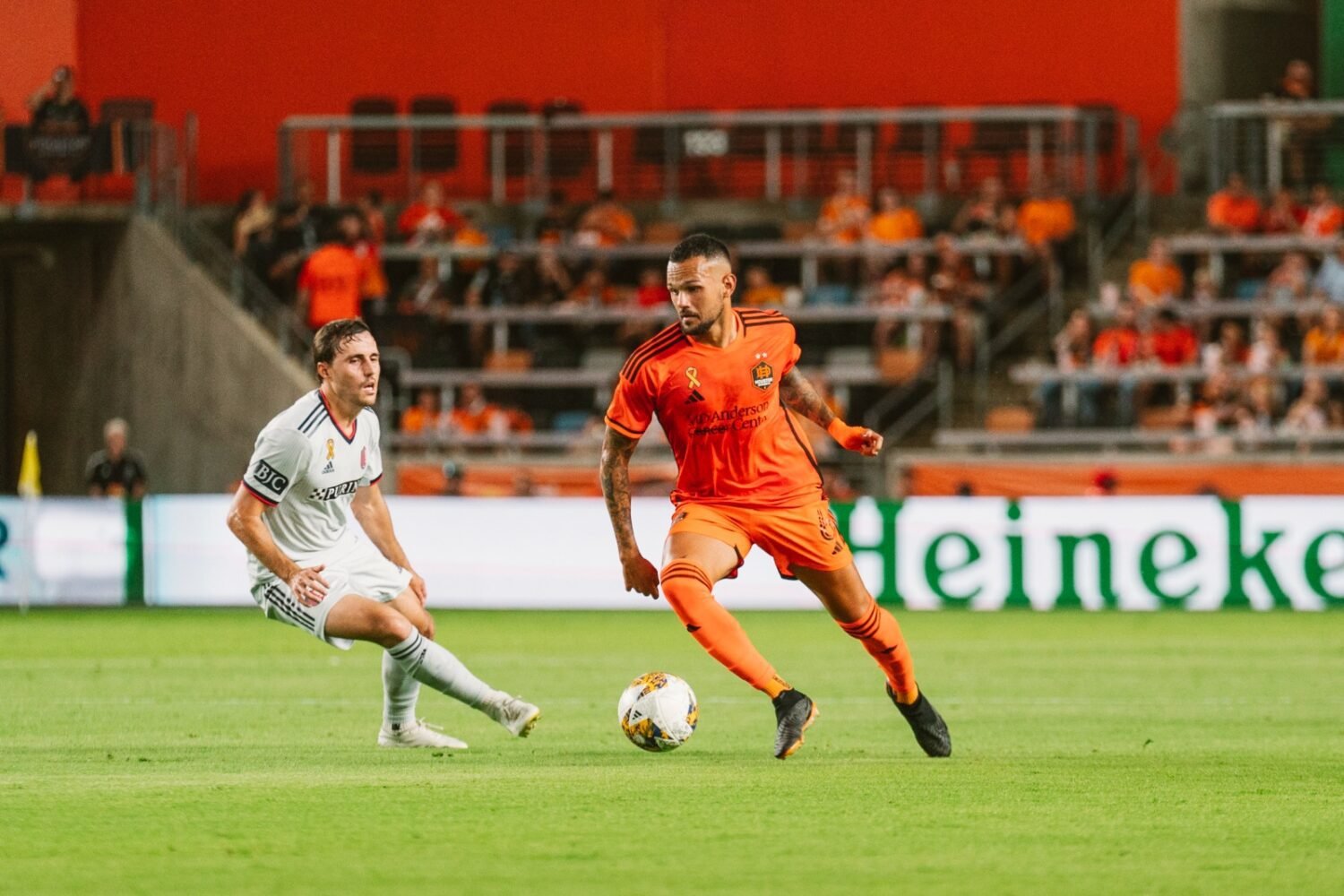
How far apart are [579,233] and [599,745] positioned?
1744 centimetres

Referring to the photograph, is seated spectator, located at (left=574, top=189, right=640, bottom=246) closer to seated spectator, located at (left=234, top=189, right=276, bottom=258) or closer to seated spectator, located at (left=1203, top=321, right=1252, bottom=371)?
seated spectator, located at (left=234, top=189, right=276, bottom=258)

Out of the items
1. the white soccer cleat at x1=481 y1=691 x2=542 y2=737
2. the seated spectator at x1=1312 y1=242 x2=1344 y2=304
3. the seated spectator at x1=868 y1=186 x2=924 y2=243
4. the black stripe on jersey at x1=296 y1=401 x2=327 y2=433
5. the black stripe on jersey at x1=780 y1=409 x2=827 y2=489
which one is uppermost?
the seated spectator at x1=868 y1=186 x2=924 y2=243

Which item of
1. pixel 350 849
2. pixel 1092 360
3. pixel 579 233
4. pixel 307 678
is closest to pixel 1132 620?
pixel 1092 360

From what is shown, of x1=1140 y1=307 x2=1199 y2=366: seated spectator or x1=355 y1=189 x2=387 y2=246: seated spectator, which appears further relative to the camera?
x1=355 y1=189 x2=387 y2=246: seated spectator

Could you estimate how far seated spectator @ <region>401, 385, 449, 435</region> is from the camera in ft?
80.8

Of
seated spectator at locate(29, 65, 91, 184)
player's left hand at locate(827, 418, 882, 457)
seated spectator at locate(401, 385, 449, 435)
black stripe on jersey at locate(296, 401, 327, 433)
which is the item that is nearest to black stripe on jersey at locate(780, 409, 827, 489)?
player's left hand at locate(827, 418, 882, 457)

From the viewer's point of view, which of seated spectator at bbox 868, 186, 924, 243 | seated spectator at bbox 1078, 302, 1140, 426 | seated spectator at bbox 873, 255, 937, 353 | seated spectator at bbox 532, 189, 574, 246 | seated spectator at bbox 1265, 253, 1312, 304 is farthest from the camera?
seated spectator at bbox 532, 189, 574, 246

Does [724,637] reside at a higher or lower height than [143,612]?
higher

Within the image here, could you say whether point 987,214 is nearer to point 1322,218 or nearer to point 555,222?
point 1322,218

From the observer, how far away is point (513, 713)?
9.48 metres

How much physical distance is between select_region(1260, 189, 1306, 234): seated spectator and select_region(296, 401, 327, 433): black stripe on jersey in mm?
18348

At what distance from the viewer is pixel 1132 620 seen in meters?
19.0

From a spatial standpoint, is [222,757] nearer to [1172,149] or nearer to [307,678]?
[307,678]

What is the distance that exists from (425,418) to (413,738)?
15.1 metres
